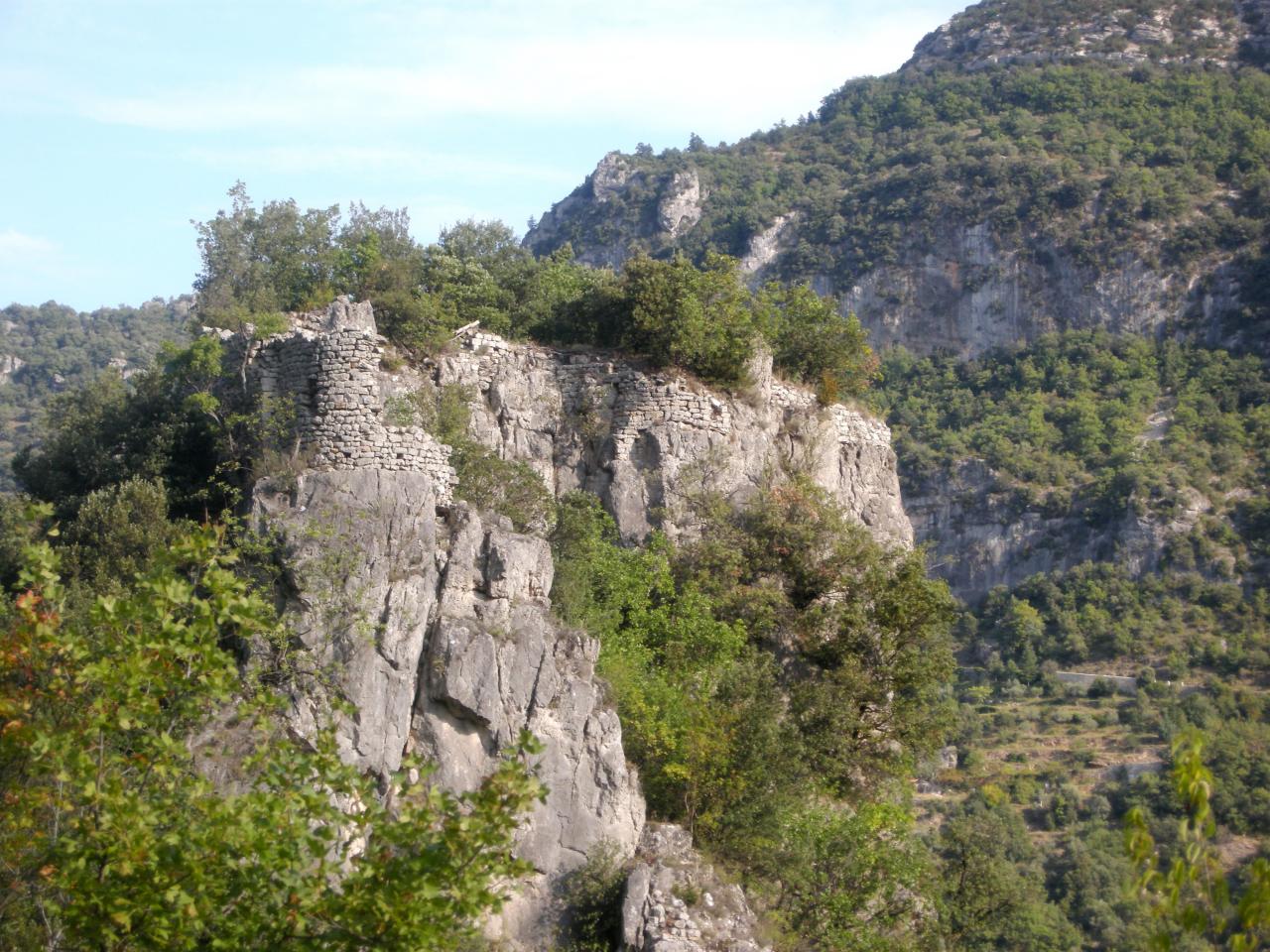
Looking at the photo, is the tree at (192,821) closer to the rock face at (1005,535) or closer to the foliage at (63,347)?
the foliage at (63,347)

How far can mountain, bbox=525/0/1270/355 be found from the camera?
87625 millimetres

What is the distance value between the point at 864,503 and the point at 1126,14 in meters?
90.9

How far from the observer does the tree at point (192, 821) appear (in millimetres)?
10414

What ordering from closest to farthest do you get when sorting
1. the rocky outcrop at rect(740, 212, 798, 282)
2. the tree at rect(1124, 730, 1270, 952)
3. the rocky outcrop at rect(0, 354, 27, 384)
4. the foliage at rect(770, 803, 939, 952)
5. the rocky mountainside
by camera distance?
1. the tree at rect(1124, 730, 1270, 952)
2. the rocky mountainside
3. the foliage at rect(770, 803, 939, 952)
4. the rocky outcrop at rect(0, 354, 27, 384)
5. the rocky outcrop at rect(740, 212, 798, 282)

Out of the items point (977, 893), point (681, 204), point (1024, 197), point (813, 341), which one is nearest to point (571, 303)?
point (813, 341)

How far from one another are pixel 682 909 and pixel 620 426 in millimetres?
8589

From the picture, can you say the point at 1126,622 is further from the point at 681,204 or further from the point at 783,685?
the point at 783,685

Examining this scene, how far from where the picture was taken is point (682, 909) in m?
17.3

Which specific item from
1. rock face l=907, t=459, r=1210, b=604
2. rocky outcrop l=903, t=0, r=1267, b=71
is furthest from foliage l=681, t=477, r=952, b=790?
rocky outcrop l=903, t=0, r=1267, b=71

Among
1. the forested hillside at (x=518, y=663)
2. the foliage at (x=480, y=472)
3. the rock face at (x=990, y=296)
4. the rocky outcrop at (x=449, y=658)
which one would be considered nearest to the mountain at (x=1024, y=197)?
the rock face at (x=990, y=296)

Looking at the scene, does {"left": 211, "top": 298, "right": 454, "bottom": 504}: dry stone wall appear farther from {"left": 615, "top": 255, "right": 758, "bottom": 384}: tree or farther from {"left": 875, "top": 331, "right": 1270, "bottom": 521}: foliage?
{"left": 875, "top": 331, "right": 1270, "bottom": 521}: foliage

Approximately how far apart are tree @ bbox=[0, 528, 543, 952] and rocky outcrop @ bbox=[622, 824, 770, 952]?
603 centimetres

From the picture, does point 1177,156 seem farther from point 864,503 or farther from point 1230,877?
point 864,503

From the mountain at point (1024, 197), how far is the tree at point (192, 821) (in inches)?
2990
